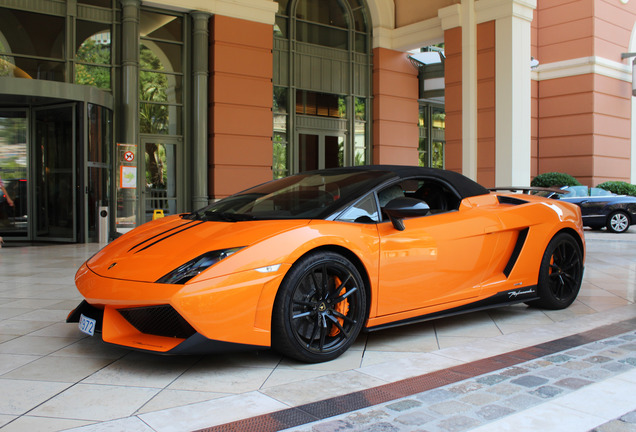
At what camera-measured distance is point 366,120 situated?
58.3 feet

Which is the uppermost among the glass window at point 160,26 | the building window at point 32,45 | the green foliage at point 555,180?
the glass window at point 160,26

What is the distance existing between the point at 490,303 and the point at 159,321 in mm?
2527

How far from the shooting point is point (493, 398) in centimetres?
288

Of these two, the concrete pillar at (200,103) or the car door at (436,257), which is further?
the concrete pillar at (200,103)

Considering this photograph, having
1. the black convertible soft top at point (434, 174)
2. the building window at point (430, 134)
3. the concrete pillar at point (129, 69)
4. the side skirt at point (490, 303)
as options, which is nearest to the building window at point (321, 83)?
the building window at point (430, 134)

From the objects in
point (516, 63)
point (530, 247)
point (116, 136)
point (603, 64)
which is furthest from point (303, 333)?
point (603, 64)

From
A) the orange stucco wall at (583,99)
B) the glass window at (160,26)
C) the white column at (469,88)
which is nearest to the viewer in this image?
the glass window at (160,26)

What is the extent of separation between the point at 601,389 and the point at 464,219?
1595mm

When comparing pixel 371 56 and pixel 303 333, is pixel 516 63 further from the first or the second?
pixel 303 333

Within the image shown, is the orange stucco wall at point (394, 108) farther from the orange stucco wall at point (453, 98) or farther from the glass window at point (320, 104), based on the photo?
the orange stucco wall at point (453, 98)

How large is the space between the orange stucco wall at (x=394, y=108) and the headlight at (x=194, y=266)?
1473 cm

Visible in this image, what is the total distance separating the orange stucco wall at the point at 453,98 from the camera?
15328 mm

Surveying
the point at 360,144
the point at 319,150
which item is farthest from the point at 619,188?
the point at 319,150

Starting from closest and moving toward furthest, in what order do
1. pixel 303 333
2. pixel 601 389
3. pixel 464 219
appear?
pixel 601 389, pixel 303 333, pixel 464 219
